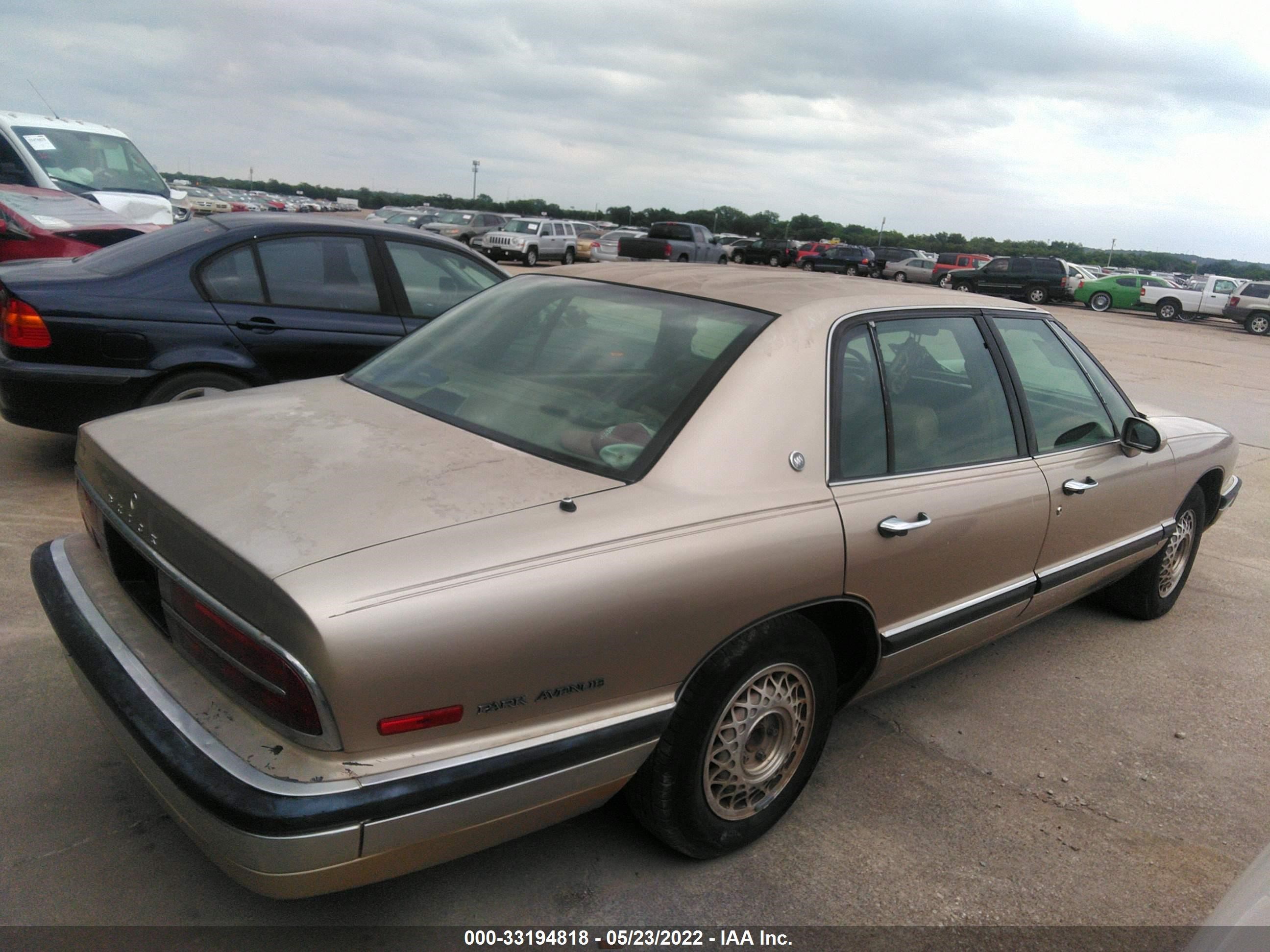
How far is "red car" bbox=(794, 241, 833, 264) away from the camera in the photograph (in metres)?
41.3

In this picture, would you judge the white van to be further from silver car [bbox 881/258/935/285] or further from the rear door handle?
silver car [bbox 881/258/935/285]

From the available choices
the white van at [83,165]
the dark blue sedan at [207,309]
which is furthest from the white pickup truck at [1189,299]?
the dark blue sedan at [207,309]

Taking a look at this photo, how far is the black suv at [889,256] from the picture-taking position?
1566 inches

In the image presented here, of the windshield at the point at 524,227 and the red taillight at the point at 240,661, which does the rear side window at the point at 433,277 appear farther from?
the windshield at the point at 524,227

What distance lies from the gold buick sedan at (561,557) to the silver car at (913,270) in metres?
36.7

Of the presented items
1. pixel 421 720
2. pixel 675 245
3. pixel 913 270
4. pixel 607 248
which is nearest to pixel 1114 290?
pixel 913 270

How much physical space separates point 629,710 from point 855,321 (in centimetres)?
140

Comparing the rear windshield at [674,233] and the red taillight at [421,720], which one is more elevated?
the red taillight at [421,720]

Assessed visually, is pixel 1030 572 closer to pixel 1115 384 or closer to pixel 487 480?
pixel 1115 384

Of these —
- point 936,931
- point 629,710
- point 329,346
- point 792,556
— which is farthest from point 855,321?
point 329,346

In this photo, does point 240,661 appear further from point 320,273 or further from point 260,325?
point 320,273

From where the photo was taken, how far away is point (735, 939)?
7.19 feet

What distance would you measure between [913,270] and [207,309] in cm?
3723

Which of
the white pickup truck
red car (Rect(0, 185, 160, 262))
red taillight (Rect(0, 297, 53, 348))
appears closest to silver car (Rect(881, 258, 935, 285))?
the white pickup truck
